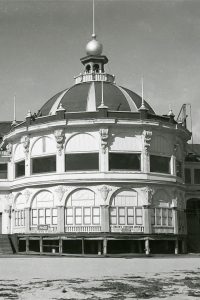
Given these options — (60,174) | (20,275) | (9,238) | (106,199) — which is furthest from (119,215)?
(20,275)

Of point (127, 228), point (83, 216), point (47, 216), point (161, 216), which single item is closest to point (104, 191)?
point (83, 216)

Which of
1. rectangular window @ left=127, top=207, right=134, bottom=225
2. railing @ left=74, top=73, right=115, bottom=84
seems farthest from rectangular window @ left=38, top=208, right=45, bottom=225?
railing @ left=74, top=73, right=115, bottom=84

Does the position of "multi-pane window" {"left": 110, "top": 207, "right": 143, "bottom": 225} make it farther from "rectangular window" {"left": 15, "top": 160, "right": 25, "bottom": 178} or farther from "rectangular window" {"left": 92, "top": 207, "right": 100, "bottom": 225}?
"rectangular window" {"left": 15, "top": 160, "right": 25, "bottom": 178}

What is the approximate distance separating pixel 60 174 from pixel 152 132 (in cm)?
1045

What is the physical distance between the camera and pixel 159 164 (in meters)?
57.2

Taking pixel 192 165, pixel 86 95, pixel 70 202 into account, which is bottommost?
pixel 70 202

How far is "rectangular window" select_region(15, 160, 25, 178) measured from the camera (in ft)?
196

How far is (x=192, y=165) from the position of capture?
66.5m

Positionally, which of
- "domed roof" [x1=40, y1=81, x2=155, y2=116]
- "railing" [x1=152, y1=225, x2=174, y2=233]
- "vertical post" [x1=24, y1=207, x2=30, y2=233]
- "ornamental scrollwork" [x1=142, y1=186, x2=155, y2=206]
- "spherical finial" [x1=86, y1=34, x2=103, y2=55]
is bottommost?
"railing" [x1=152, y1=225, x2=174, y2=233]

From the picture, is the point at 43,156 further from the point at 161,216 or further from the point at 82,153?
the point at 161,216

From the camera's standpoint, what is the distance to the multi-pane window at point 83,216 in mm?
54719

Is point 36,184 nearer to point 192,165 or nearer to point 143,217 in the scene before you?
point 143,217

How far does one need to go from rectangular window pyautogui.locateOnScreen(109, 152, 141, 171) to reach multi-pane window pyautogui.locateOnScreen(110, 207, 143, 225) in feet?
13.4

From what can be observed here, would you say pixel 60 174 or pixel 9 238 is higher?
pixel 60 174
